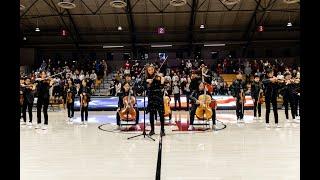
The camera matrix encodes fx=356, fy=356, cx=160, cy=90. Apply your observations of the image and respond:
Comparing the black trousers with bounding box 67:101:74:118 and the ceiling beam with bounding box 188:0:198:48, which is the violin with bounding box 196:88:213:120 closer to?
the black trousers with bounding box 67:101:74:118

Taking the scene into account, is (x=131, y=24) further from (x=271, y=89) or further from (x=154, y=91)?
(x=154, y=91)

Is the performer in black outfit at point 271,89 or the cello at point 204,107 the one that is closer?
the cello at point 204,107

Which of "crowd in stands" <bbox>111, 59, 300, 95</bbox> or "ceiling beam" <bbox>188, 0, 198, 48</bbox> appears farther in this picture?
"ceiling beam" <bbox>188, 0, 198, 48</bbox>

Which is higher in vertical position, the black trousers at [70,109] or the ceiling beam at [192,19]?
the ceiling beam at [192,19]

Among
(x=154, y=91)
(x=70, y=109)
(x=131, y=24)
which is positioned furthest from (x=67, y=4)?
(x=154, y=91)

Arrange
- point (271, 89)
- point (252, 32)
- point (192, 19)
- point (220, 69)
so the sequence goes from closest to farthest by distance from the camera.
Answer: point (271, 89)
point (192, 19)
point (220, 69)
point (252, 32)

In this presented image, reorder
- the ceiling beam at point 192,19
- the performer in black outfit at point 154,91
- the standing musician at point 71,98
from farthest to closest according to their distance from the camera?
the ceiling beam at point 192,19 → the standing musician at point 71,98 → the performer in black outfit at point 154,91

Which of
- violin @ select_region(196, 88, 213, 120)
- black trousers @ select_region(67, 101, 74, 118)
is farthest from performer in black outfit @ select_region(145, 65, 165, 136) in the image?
black trousers @ select_region(67, 101, 74, 118)

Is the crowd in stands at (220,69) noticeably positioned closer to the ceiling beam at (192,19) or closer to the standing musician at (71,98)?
the ceiling beam at (192,19)

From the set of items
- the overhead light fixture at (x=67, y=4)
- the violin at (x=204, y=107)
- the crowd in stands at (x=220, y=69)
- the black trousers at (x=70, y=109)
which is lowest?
the black trousers at (x=70, y=109)

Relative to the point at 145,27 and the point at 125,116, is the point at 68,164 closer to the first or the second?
the point at 125,116

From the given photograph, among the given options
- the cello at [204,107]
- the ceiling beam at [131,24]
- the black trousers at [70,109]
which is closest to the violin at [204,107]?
the cello at [204,107]
